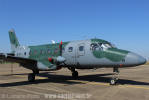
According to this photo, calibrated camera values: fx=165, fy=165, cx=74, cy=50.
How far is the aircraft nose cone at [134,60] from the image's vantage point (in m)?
11.4

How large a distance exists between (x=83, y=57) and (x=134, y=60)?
4331mm

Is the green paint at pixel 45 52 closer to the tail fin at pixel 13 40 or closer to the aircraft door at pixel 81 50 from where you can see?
the aircraft door at pixel 81 50

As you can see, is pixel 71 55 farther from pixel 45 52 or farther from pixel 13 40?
pixel 13 40

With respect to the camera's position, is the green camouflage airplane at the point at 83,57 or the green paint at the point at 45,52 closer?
the green camouflage airplane at the point at 83,57

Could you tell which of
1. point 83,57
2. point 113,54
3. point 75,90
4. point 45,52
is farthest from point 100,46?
point 45,52

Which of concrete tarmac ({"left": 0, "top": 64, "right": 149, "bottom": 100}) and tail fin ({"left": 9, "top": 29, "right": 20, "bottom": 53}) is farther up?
tail fin ({"left": 9, "top": 29, "right": 20, "bottom": 53})

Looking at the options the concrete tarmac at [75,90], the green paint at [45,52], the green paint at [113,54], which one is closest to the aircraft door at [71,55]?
the green paint at [45,52]

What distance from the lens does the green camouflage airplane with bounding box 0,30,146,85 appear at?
39.2 feet

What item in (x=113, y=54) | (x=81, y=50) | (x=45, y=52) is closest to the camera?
(x=113, y=54)

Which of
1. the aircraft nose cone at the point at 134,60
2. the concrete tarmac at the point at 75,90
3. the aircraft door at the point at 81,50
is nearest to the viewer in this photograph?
the concrete tarmac at the point at 75,90

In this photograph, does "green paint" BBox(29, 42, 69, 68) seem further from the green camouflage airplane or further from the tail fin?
the tail fin

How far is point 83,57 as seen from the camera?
1412cm

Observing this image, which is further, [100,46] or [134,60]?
[100,46]

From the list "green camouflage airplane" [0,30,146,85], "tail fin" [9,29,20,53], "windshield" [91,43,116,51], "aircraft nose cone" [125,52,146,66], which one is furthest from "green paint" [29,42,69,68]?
"aircraft nose cone" [125,52,146,66]
